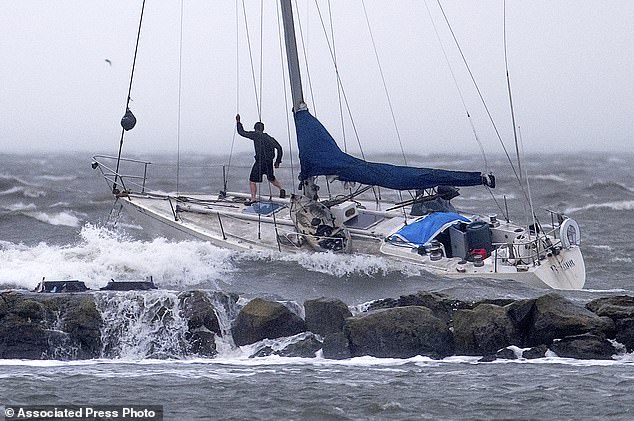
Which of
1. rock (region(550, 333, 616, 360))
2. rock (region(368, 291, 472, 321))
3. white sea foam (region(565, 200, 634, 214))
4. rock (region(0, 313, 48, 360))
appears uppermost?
white sea foam (region(565, 200, 634, 214))

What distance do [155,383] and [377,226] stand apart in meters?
9.82

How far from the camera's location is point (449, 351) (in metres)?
17.2

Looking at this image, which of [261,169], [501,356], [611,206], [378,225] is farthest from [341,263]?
[611,206]

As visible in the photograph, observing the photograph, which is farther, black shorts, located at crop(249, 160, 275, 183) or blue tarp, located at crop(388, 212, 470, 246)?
black shorts, located at crop(249, 160, 275, 183)

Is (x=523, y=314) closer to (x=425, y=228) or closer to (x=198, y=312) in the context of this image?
(x=198, y=312)

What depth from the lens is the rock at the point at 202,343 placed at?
17.6 m

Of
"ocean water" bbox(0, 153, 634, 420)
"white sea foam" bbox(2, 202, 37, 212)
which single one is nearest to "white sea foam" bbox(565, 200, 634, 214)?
"ocean water" bbox(0, 153, 634, 420)

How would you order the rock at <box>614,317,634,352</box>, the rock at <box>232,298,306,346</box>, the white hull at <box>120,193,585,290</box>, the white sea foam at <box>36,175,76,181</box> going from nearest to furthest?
the rock at <box>614,317,634,352</box> → the rock at <box>232,298,306,346</box> → the white hull at <box>120,193,585,290</box> → the white sea foam at <box>36,175,76,181</box>

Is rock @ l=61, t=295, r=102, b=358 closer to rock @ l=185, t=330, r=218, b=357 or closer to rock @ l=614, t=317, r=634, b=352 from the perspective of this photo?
rock @ l=185, t=330, r=218, b=357

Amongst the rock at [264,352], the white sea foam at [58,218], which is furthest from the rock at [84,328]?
the white sea foam at [58,218]

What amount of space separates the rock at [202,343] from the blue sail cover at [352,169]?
22.3 feet

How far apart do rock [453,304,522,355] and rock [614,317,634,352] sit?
4.97ft

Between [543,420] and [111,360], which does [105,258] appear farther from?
[543,420]

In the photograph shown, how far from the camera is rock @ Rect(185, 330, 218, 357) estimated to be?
1762 centimetres
